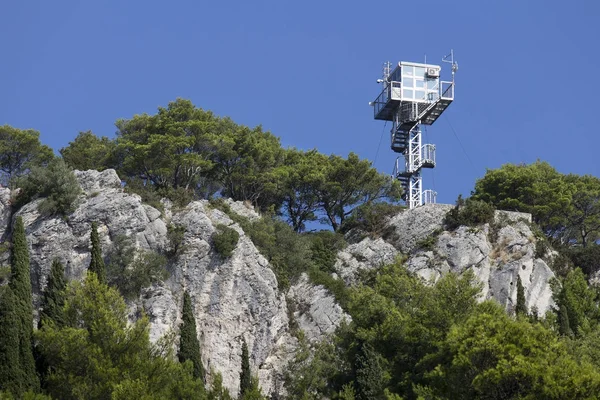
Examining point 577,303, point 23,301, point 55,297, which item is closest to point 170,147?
point 55,297

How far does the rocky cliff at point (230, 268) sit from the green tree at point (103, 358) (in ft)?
17.7

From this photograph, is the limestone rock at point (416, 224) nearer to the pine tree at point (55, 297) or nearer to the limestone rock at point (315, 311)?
the limestone rock at point (315, 311)

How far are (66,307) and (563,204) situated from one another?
110 ft

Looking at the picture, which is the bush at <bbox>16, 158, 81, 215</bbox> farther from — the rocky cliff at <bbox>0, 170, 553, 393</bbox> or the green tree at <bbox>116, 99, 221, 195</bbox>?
the green tree at <bbox>116, 99, 221, 195</bbox>

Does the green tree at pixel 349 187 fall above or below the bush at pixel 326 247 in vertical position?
above

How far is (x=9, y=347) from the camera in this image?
4509cm

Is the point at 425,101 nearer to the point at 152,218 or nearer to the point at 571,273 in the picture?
the point at 571,273

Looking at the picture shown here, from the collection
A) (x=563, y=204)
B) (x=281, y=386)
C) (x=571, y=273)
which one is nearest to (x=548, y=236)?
(x=563, y=204)

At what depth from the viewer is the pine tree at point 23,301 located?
148 ft

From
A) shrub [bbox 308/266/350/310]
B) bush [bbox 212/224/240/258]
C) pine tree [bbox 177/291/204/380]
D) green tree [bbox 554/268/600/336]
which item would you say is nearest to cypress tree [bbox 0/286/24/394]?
pine tree [bbox 177/291/204/380]

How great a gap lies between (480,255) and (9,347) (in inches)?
1051

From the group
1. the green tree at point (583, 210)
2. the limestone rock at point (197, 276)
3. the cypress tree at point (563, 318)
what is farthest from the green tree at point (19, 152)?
the green tree at point (583, 210)

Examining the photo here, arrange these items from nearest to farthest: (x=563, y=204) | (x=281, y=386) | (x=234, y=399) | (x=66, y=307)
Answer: (x=66, y=307)
(x=234, y=399)
(x=281, y=386)
(x=563, y=204)

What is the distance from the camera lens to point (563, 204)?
6812cm
